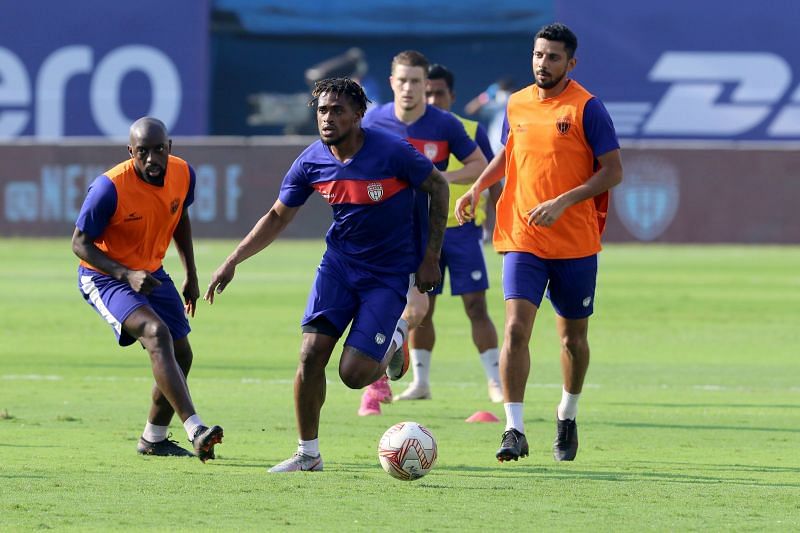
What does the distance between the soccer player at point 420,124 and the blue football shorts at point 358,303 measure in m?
2.64

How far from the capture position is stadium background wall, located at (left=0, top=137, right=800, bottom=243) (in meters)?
30.4

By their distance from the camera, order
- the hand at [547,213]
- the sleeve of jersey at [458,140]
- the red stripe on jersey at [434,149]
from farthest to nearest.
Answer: the sleeve of jersey at [458,140]
the red stripe on jersey at [434,149]
the hand at [547,213]

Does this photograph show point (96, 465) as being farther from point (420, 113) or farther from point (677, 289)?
point (677, 289)

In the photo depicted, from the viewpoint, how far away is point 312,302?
865cm

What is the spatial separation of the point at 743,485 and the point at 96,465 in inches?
131

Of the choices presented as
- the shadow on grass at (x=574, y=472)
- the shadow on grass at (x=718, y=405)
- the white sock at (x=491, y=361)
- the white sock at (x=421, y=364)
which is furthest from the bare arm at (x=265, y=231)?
the shadow on grass at (x=718, y=405)

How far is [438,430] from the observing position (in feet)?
34.1

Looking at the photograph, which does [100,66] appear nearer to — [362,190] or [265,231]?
[265,231]

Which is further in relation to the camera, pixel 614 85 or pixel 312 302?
pixel 614 85

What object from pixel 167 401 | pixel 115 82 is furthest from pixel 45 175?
pixel 167 401

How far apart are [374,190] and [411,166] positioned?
0.23m

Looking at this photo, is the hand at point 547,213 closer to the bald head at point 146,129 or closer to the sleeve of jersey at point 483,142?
the bald head at point 146,129

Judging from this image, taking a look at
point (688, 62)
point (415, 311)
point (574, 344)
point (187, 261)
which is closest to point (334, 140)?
point (187, 261)

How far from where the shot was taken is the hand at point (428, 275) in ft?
28.5
